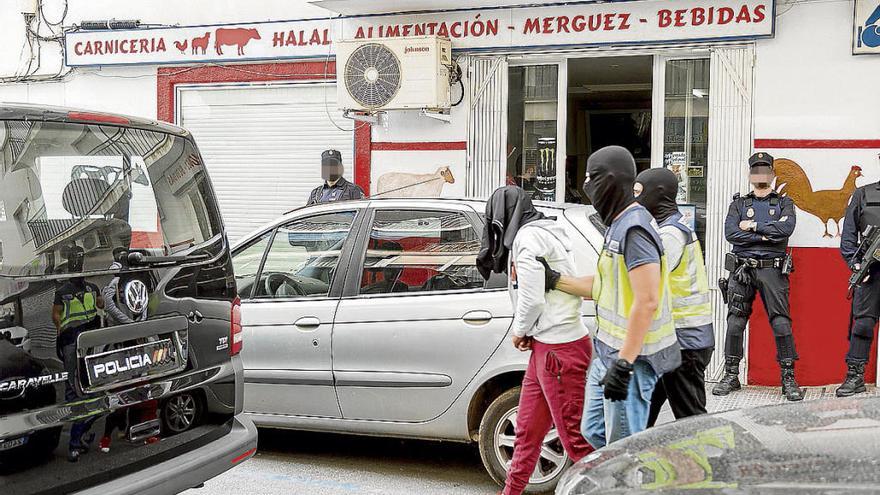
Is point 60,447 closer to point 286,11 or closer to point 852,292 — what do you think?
point 852,292

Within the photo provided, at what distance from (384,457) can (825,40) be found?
5100mm

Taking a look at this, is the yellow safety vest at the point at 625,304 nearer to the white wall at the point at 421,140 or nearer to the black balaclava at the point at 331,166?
the white wall at the point at 421,140

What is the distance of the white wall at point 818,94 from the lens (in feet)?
26.3

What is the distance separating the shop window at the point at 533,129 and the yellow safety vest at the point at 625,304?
505 cm

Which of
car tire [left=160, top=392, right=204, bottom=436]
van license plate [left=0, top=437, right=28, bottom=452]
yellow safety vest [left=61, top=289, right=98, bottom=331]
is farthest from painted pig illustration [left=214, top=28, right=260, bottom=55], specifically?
van license plate [left=0, top=437, right=28, bottom=452]

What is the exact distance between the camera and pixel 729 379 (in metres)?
8.20

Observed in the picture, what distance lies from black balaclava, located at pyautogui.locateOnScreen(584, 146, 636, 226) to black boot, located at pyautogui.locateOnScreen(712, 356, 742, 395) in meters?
4.22

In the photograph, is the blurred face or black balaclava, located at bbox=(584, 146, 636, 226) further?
the blurred face

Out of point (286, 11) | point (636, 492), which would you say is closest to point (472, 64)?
point (286, 11)

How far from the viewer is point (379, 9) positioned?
957 cm

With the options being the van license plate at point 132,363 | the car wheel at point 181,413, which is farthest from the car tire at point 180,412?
the van license plate at point 132,363

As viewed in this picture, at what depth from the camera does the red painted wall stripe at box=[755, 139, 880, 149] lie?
802 centimetres

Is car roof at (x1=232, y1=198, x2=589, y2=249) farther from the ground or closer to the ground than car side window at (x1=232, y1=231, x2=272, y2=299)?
farther from the ground

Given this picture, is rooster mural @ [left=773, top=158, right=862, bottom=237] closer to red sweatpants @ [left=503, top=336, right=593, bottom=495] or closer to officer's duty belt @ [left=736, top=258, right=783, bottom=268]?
officer's duty belt @ [left=736, top=258, right=783, bottom=268]
